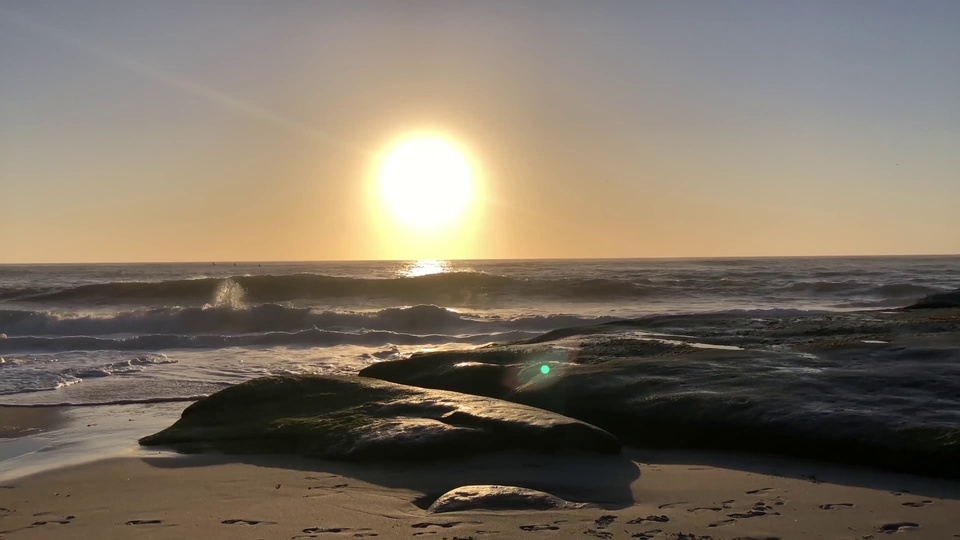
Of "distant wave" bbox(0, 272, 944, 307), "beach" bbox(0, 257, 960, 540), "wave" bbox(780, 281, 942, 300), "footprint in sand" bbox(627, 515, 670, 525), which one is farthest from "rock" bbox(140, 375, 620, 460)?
"wave" bbox(780, 281, 942, 300)

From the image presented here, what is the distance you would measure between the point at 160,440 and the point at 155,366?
7.47 metres

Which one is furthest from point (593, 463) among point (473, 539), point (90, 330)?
point (90, 330)

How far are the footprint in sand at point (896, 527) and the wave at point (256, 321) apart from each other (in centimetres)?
1806

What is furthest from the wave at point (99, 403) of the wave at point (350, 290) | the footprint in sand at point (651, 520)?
the wave at point (350, 290)

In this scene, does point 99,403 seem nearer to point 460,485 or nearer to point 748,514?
point 460,485

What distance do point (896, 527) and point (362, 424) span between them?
3703 millimetres

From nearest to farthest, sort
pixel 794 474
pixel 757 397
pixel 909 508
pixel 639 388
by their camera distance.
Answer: pixel 909 508, pixel 794 474, pixel 757 397, pixel 639 388

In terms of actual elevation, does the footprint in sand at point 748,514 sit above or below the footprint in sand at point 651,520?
above

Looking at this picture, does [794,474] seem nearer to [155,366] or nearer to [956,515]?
[956,515]

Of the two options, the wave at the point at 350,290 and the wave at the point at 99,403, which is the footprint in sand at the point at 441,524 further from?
the wave at the point at 350,290

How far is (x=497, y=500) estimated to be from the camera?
4.30 m

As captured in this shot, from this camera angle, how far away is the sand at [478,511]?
3.89 metres

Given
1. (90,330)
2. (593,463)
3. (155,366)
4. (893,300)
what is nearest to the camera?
(593,463)

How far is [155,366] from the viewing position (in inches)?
530
